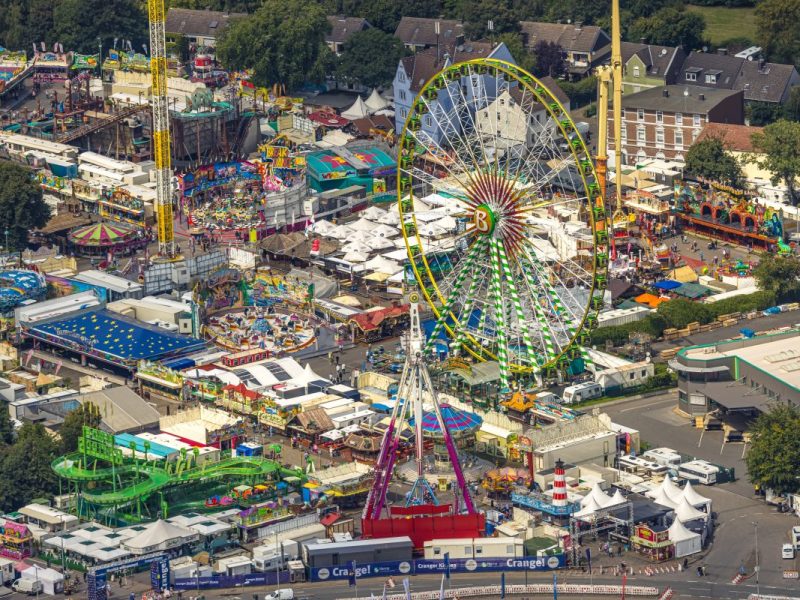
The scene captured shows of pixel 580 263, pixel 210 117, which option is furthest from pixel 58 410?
pixel 210 117

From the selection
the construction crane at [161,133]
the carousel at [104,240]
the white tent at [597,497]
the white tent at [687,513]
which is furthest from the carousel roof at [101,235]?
the white tent at [687,513]

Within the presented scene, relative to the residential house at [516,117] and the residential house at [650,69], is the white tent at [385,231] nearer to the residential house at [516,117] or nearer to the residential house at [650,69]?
the residential house at [516,117]

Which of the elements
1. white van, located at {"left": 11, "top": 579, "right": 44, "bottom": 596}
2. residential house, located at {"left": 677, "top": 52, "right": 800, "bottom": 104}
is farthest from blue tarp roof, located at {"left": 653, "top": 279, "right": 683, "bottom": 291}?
white van, located at {"left": 11, "top": 579, "right": 44, "bottom": 596}

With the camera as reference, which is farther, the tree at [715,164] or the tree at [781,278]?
the tree at [715,164]

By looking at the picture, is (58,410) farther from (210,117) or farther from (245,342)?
Result: (210,117)

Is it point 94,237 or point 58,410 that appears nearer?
point 58,410

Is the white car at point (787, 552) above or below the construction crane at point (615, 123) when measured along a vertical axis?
below
